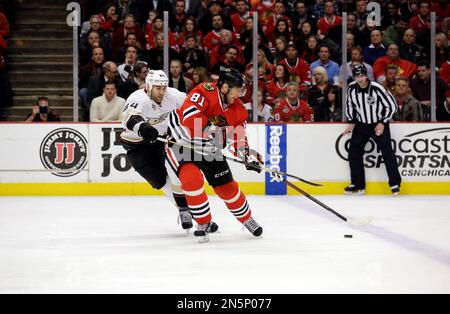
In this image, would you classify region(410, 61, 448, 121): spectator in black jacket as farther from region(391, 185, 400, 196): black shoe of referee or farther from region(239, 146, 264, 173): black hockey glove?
region(239, 146, 264, 173): black hockey glove

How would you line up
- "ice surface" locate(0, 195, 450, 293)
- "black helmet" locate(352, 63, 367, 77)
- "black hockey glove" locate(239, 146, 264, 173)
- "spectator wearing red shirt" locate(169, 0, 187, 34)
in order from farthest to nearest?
"spectator wearing red shirt" locate(169, 0, 187, 34) < "black helmet" locate(352, 63, 367, 77) < "black hockey glove" locate(239, 146, 264, 173) < "ice surface" locate(0, 195, 450, 293)

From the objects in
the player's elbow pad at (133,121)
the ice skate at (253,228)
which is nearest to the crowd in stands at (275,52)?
the player's elbow pad at (133,121)

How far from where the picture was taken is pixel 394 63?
10.7 m

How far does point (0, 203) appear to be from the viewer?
372 inches

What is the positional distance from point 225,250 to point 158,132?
44.9 inches

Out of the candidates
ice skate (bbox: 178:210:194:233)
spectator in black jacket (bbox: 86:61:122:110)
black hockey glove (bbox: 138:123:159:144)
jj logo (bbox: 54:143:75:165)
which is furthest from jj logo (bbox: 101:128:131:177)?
black hockey glove (bbox: 138:123:159:144)

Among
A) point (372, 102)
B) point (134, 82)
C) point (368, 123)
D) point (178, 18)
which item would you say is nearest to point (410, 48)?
point (372, 102)

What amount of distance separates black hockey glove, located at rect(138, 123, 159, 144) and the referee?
3744mm

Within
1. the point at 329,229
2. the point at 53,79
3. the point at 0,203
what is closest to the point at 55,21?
the point at 53,79

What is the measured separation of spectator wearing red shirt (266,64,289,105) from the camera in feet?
34.1

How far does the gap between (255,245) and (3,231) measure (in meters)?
2.07

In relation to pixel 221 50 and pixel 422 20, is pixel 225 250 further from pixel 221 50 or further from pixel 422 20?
pixel 422 20

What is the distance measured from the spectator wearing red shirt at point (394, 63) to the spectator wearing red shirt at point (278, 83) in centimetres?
105

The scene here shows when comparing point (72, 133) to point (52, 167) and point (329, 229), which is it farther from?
point (329, 229)
